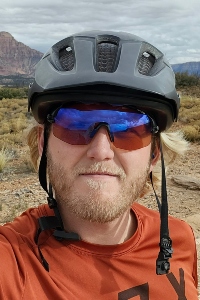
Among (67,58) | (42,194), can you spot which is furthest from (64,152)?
(42,194)

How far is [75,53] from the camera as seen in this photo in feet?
5.71

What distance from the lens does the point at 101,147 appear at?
1613mm

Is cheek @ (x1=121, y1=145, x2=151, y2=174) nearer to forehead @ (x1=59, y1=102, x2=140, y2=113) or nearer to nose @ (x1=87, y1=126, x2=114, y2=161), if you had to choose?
nose @ (x1=87, y1=126, x2=114, y2=161)

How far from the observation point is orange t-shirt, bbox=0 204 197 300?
4.57 ft

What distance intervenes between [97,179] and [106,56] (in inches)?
22.4

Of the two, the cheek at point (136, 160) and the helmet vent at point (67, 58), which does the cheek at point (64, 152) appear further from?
the helmet vent at point (67, 58)

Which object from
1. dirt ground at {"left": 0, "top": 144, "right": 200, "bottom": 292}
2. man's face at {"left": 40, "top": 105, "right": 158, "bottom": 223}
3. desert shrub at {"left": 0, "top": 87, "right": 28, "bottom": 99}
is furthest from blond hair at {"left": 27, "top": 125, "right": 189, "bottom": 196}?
desert shrub at {"left": 0, "top": 87, "right": 28, "bottom": 99}

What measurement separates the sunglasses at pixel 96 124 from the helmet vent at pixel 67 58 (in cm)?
21

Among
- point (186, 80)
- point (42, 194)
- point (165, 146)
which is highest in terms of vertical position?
point (165, 146)

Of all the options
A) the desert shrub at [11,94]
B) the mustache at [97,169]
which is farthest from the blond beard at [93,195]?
the desert shrub at [11,94]

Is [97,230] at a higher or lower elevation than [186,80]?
higher

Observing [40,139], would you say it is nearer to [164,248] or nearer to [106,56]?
[106,56]

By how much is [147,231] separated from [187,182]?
5154mm

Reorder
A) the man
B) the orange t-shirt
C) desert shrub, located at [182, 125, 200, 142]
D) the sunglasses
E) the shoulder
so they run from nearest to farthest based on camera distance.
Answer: the orange t-shirt, the man, the sunglasses, the shoulder, desert shrub, located at [182, 125, 200, 142]
